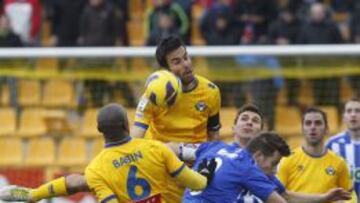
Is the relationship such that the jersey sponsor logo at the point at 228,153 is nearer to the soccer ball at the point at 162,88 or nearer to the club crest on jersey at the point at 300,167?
the soccer ball at the point at 162,88

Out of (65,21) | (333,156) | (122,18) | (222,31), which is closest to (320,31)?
(222,31)

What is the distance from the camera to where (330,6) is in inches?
680

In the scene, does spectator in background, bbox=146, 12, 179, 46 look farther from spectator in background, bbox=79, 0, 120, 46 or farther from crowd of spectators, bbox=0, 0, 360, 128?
spectator in background, bbox=79, 0, 120, 46

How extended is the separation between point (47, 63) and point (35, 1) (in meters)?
1.74

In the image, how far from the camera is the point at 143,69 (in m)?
15.4

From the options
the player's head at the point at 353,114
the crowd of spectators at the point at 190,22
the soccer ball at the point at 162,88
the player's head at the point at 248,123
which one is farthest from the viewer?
the crowd of spectators at the point at 190,22

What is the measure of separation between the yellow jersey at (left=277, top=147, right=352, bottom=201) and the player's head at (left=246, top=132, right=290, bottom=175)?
7.34ft

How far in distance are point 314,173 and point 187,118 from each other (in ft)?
6.85

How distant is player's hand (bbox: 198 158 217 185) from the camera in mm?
9766

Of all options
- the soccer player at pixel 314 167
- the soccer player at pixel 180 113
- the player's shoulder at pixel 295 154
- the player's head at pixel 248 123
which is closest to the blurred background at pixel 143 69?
the player's shoulder at pixel 295 154

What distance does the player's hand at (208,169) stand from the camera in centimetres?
977

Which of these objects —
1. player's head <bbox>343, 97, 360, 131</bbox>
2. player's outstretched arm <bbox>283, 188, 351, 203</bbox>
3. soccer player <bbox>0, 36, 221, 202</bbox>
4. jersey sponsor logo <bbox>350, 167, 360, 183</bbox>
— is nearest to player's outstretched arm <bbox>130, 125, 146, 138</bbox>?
soccer player <bbox>0, 36, 221, 202</bbox>

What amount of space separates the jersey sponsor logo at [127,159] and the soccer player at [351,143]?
145 inches

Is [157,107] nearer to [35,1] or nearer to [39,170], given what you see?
[39,170]
